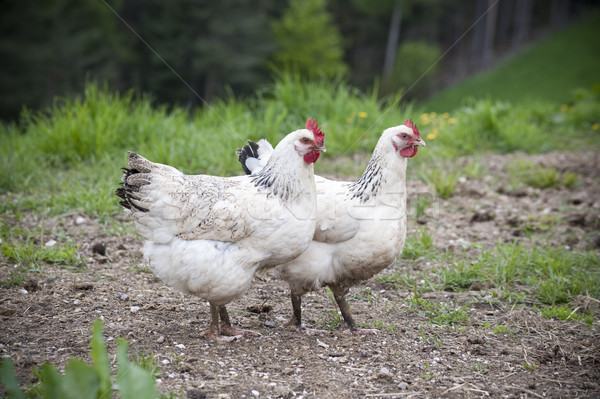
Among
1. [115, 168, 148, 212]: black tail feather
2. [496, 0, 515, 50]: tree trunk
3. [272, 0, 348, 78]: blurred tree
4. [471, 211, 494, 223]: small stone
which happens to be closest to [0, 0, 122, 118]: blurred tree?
[272, 0, 348, 78]: blurred tree

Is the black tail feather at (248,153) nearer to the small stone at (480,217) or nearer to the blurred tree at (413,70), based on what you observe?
the small stone at (480,217)

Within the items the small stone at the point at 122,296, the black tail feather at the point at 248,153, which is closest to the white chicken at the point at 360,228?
the black tail feather at the point at 248,153

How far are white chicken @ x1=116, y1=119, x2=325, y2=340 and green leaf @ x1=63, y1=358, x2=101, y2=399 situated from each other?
103 centimetres

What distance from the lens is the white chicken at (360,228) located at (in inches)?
132

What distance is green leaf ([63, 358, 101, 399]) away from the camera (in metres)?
2.16

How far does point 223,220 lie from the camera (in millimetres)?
3199

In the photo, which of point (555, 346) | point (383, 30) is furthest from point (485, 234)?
point (383, 30)

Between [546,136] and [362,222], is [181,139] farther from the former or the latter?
[546,136]

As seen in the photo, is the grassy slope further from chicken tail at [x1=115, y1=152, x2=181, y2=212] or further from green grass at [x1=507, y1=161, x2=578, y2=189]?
chicken tail at [x1=115, y1=152, x2=181, y2=212]

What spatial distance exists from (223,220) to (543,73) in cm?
3077

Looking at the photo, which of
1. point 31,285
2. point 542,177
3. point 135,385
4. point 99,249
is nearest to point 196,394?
point 135,385

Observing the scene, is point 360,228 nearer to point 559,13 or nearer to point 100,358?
point 100,358

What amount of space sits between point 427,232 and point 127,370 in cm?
359

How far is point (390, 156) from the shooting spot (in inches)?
137
